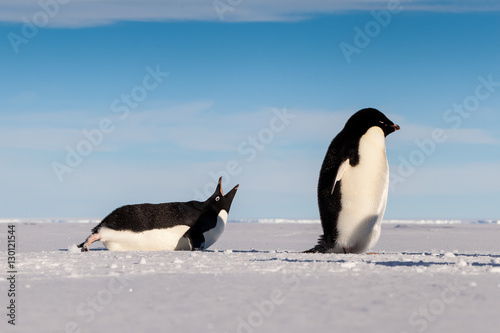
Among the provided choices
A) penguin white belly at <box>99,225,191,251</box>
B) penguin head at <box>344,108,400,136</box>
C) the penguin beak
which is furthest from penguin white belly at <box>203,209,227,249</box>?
penguin head at <box>344,108,400,136</box>

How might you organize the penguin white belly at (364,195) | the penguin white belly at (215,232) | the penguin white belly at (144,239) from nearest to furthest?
the penguin white belly at (364,195) < the penguin white belly at (144,239) < the penguin white belly at (215,232)

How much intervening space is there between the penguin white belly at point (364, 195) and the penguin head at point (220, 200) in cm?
219

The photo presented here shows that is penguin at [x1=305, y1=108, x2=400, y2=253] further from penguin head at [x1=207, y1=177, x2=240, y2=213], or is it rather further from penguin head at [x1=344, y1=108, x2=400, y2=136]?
penguin head at [x1=207, y1=177, x2=240, y2=213]

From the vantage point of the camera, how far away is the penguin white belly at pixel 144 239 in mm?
7938

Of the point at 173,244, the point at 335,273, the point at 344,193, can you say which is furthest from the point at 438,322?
the point at 173,244

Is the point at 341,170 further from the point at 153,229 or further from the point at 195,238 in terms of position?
the point at 153,229

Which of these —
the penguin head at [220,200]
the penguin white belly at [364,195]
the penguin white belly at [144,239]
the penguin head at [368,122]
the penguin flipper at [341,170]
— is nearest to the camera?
the penguin flipper at [341,170]

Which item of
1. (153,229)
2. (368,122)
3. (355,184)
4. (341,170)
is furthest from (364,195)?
(153,229)

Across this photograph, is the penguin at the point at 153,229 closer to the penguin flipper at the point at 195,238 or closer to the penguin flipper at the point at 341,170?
the penguin flipper at the point at 195,238

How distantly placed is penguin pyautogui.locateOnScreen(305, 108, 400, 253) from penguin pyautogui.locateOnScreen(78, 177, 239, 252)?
1.91m

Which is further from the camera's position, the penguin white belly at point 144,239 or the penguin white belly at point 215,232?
the penguin white belly at point 215,232

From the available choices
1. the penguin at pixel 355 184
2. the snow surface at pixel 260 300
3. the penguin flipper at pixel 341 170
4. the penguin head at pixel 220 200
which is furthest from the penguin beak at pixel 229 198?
the snow surface at pixel 260 300

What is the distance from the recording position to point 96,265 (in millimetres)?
5113

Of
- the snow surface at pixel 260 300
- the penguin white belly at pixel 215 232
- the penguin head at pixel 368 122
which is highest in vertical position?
the penguin head at pixel 368 122
